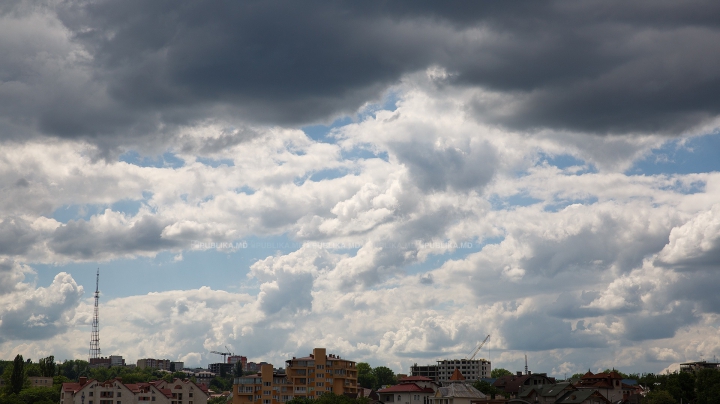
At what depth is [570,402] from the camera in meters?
175

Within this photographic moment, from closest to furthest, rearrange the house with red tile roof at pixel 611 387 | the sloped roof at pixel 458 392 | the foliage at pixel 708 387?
the foliage at pixel 708 387 → the sloped roof at pixel 458 392 → the house with red tile roof at pixel 611 387

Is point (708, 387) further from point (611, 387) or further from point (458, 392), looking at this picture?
point (458, 392)

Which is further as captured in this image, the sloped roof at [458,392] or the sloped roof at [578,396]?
the sloped roof at [458,392]

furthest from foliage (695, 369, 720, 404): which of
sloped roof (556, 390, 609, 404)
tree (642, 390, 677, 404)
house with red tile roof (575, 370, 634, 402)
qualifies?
house with red tile roof (575, 370, 634, 402)

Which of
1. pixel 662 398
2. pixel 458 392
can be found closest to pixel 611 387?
pixel 662 398

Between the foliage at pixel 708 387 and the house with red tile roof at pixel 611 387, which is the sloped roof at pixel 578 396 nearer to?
the house with red tile roof at pixel 611 387

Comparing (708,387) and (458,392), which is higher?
(708,387)

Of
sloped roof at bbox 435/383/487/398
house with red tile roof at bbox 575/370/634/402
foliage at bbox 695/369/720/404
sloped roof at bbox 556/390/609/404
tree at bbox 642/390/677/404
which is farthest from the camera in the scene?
house with red tile roof at bbox 575/370/634/402

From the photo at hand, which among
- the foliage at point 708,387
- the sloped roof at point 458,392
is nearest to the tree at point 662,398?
the foliage at point 708,387

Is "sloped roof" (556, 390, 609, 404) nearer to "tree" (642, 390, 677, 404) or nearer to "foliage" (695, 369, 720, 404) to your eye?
"tree" (642, 390, 677, 404)

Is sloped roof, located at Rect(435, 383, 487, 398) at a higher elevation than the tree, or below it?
higher

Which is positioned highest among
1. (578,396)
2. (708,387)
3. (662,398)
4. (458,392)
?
(708,387)

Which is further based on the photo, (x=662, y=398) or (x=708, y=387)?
(x=662, y=398)

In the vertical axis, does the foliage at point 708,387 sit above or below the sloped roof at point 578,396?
above
